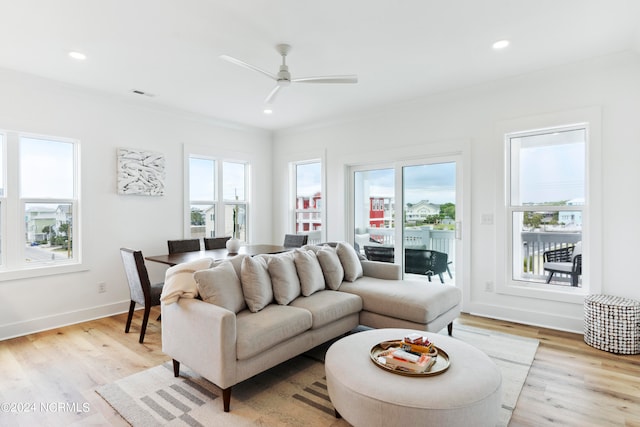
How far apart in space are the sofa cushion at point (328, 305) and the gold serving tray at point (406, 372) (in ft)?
2.28

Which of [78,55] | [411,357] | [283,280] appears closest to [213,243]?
[283,280]

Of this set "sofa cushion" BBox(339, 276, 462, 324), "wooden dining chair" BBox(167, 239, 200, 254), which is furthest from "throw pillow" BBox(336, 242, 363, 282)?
"wooden dining chair" BBox(167, 239, 200, 254)

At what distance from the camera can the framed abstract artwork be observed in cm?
438

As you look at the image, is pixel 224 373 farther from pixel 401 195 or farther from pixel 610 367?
pixel 401 195

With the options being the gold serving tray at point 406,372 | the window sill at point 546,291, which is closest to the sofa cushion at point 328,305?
the gold serving tray at point 406,372

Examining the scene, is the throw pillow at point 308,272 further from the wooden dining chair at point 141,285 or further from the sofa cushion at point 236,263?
the wooden dining chair at point 141,285

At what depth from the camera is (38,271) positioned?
376 centimetres

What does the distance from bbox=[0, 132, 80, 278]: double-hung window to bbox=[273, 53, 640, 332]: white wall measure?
3.45 meters

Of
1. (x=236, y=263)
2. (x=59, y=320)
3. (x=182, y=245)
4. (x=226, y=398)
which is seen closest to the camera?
(x=226, y=398)

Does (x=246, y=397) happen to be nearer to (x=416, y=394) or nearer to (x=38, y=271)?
(x=416, y=394)

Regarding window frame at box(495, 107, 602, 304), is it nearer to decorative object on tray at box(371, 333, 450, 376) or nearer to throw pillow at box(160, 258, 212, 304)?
decorative object on tray at box(371, 333, 450, 376)

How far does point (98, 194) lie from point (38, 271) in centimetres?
105

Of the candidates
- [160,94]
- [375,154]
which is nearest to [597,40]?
[375,154]

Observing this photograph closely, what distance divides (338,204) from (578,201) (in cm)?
310
